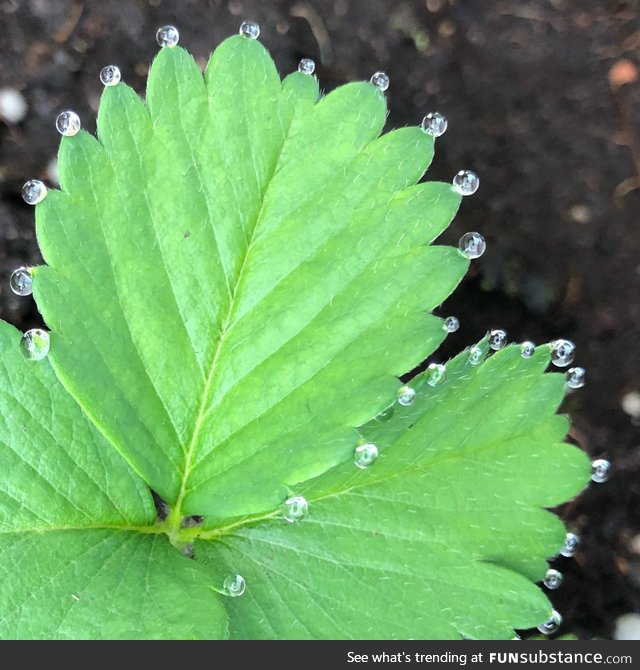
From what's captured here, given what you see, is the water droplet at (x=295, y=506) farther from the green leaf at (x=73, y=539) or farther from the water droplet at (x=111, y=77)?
the water droplet at (x=111, y=77)

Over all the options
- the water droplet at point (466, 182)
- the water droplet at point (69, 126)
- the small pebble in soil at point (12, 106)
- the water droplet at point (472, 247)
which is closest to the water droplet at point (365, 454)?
the water droplet at point (472, 247)

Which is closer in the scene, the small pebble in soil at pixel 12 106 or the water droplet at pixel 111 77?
the water droplet at pixel 111 77

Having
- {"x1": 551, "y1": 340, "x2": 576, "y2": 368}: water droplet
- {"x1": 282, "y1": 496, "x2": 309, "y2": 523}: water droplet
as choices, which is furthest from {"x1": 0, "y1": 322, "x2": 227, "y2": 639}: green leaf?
{"x1": 551, "y1": 340, "x2": 576, "y2": 368}: water droplet

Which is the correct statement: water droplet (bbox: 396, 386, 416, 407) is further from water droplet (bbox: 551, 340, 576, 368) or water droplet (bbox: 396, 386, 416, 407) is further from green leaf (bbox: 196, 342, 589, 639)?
water droplet (bbox: 551, 340, 576, 368)

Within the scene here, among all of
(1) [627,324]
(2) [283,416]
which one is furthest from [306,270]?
(1) [627,324]

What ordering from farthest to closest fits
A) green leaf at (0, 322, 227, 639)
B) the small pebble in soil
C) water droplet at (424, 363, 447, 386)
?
the small pebble in soil
water droplet at (424, 363, 447, 386)
green leaf at (0, 322, 227, 639)
